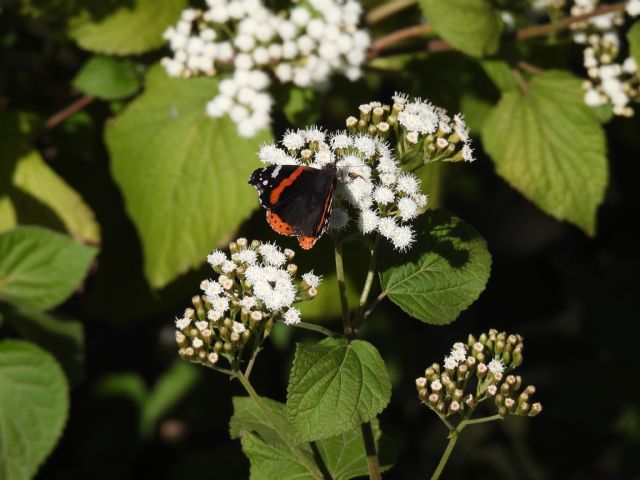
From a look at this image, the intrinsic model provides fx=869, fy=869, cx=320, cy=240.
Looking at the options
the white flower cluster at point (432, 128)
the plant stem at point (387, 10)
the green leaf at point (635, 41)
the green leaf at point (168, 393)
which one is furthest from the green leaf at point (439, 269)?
the green leaf at point (168, 393)

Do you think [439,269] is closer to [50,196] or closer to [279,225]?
[279,225]

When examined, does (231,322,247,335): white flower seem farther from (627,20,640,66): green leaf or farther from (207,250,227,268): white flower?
(627,20,640,66): green leaf

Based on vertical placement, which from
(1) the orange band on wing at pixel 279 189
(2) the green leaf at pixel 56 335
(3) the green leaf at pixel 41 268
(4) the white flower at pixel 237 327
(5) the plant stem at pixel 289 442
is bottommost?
(2) the green leaf at pixel 56 335

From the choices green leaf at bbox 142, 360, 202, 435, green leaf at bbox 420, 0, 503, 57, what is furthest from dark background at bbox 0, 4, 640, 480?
green leaf at bbox 420, 0, 503, 57

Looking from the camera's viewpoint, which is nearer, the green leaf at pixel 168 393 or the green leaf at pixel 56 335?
the green leaf at pixel 56 335

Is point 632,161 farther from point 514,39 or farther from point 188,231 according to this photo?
point 188,231

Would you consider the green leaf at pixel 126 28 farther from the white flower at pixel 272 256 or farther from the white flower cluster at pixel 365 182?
the white flower at pixel 272 256

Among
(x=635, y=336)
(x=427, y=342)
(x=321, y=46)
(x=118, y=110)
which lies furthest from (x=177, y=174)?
(x=635, y=336)
